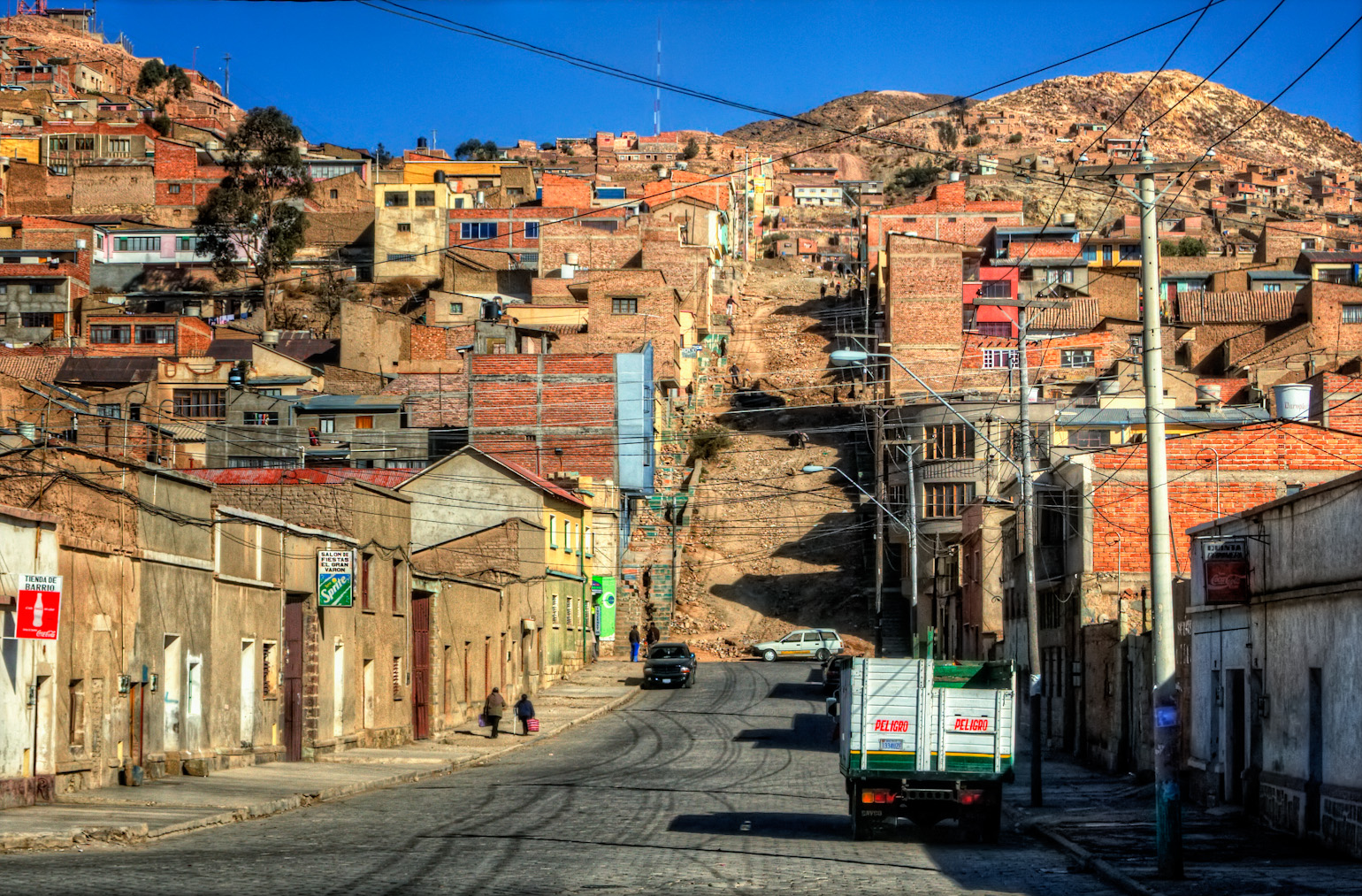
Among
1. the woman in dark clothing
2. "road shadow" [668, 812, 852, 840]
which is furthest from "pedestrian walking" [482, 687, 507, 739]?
"road shadow" [668, 812, 852, 840]

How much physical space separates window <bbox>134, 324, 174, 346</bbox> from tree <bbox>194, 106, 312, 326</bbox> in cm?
1661

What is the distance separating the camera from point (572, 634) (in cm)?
6569

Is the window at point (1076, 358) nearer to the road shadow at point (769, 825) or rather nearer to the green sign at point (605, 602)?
the green sign at point (605, 602)

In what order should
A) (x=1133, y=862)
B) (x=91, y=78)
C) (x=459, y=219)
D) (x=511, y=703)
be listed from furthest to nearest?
(x=91, y=78), (x=459, y=219), (x=511, y=703), (x=1133, y=862)

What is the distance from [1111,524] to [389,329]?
208 feet

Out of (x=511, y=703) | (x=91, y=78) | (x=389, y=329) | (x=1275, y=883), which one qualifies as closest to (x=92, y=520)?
(x=1275, y=883)

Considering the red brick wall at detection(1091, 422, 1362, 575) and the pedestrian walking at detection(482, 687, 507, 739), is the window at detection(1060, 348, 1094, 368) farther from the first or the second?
the pedestrian walking at detection(482, 687, 507, 739)

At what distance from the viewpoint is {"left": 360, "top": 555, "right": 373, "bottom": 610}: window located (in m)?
38.7

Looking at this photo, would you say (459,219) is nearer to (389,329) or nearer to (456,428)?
(389,329)

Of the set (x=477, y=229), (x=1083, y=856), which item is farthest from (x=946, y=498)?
(x=477, y=229)

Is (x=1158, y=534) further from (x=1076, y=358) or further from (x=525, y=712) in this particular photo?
(x=1076, y=358)

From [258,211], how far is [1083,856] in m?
105

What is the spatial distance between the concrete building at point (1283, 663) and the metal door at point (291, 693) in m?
18.0

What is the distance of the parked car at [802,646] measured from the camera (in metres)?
67.1
